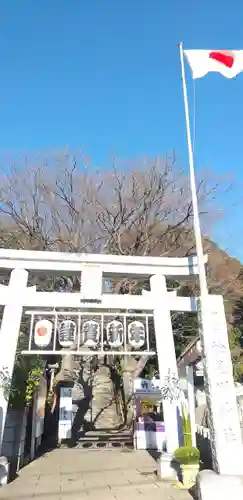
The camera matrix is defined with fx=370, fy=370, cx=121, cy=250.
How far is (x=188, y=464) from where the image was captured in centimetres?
673

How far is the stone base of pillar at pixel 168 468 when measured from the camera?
285 inches

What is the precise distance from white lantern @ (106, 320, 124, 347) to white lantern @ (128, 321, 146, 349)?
0.63ft

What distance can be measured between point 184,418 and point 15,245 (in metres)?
11.7

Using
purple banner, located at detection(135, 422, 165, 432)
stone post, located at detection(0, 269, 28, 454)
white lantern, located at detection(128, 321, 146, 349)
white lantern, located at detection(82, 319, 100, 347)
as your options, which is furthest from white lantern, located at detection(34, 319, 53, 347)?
purple banner, located at detection(135, 422, 165, 432)

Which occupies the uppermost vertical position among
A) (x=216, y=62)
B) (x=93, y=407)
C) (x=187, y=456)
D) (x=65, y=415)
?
(x=216, y=62)

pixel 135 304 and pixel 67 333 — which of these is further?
pixel 135 304

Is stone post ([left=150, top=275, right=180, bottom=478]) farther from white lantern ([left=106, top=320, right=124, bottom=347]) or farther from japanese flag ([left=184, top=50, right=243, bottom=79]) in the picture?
japanese flag ([left=184, top=50, right=243, bottom=79])

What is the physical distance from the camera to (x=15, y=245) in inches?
656

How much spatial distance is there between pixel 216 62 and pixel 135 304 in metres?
5.26

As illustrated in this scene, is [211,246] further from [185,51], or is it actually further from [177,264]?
[185,51]

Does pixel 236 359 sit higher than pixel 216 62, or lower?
lower

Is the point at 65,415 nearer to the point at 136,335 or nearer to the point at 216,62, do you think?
the point at 136,335

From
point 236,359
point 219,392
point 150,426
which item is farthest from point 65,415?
point 236,359

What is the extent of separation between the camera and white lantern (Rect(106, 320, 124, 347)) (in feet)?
25.6
